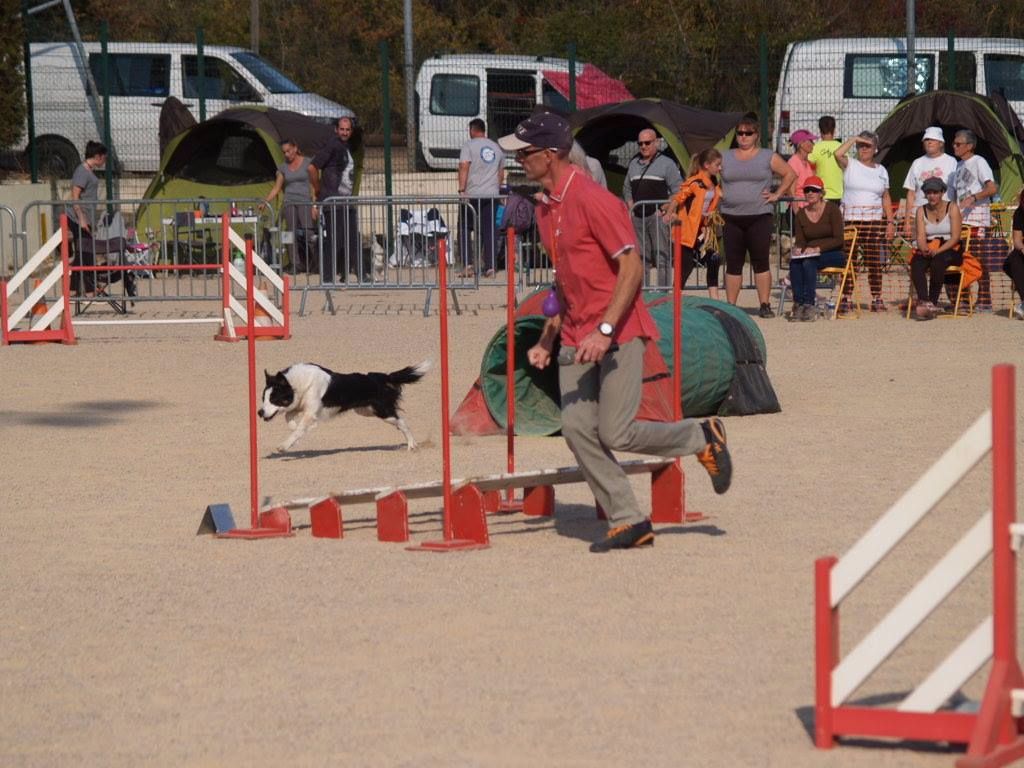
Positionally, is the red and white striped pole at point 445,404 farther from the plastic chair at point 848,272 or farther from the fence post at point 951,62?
the fence post at point 951,62

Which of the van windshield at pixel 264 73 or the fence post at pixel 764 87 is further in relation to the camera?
the van windshield at pixel 264 73

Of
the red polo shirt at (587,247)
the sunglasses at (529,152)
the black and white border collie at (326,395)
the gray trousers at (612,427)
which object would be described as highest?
the sunglasses at (529,152)

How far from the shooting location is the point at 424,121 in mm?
26734

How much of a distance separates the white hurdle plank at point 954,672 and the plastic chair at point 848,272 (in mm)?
12248

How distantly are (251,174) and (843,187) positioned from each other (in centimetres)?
934

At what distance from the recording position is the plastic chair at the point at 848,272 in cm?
1691

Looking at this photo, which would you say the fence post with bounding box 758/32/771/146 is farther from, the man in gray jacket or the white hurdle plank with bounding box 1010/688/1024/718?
the white hurdle plank with bounding box 1010/688/1024/718

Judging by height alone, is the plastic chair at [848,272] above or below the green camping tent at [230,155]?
below

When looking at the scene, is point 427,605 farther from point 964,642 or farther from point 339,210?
point 339,210

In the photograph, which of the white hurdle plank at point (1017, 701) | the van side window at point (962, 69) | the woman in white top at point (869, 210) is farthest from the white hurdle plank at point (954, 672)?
the van side window at point (962, 69)

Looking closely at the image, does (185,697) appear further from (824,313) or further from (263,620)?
(824,313)

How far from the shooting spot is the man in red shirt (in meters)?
7.14

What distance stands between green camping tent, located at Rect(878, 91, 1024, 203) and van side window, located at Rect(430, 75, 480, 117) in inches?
254

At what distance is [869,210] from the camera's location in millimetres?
17344
